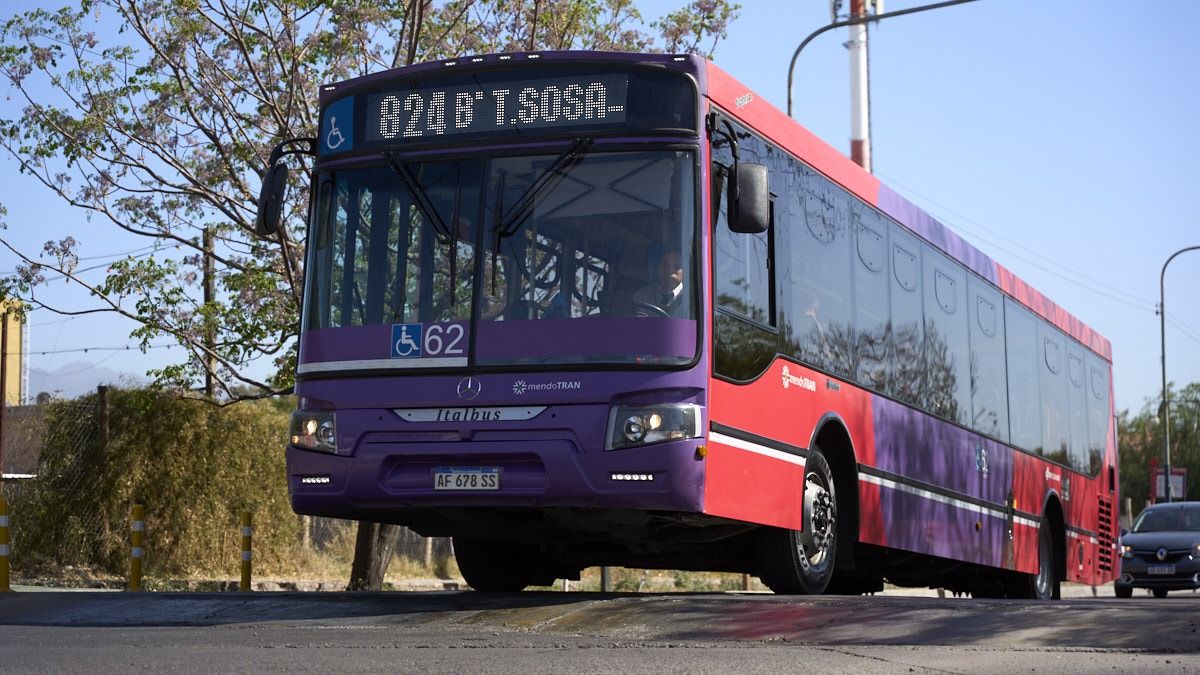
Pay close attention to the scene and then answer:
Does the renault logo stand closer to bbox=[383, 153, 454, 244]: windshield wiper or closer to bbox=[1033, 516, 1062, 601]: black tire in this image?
bbox=[383, 153, 454, 244]: windshield wiper

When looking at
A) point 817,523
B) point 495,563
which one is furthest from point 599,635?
point 495,563

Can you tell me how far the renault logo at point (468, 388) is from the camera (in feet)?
35.5

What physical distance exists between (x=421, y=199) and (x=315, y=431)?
5.38ft

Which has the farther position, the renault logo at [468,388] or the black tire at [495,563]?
the black tire at [495,563]

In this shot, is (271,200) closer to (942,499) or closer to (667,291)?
(667,291)

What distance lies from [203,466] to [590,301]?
13758mm

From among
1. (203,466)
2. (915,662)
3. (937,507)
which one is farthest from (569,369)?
(203,466)

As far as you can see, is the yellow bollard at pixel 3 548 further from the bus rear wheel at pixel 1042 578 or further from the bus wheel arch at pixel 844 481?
the bus rear wheel at pixel 1042 578

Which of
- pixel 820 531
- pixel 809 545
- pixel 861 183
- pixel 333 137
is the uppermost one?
pixel 861 183

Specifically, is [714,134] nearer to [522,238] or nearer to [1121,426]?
[522,238]

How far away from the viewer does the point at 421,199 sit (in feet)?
37.1

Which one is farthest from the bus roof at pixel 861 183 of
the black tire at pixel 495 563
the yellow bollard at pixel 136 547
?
the yellow bollard at pixel 136 547

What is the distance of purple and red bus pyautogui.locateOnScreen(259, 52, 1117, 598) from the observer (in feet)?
34.9

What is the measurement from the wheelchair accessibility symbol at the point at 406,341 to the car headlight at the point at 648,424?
4.57 feet
